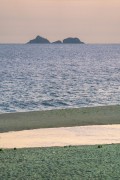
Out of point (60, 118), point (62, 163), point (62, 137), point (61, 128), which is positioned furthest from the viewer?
point (60, 118)

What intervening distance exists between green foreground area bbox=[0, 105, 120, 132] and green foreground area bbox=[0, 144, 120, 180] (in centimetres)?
819

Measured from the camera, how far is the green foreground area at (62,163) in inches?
659

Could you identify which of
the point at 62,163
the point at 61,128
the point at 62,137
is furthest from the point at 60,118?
the point at 62,163

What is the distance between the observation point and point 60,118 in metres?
32.8

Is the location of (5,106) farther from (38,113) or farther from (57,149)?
(57,149)

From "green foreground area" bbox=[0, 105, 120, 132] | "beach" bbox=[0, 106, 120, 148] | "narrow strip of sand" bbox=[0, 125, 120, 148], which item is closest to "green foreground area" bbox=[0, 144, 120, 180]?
"narrow strip of sand" bbox=[0, 125, 120, 148]

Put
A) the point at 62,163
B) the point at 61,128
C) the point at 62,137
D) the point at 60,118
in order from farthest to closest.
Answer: the point at 60,118, the point at 61,128, the point at 62,137, the point at 62,163

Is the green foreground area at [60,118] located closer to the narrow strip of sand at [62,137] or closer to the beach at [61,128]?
the beach at [61,128]

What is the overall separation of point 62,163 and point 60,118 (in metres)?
14.6

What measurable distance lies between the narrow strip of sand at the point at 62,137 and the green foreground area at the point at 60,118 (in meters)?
1.70

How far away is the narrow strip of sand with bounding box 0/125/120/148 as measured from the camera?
899 inches

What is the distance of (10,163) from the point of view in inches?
725

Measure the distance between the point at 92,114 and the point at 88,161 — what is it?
16.0 m

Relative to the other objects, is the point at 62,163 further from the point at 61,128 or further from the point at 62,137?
the point at 61,128
